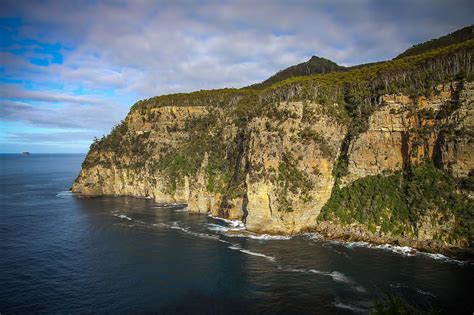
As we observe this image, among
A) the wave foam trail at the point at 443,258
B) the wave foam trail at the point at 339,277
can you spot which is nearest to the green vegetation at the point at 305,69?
the wave foam trail at the point at 443,258

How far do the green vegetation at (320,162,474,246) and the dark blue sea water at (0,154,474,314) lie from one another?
6.34m

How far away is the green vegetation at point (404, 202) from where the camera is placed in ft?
200

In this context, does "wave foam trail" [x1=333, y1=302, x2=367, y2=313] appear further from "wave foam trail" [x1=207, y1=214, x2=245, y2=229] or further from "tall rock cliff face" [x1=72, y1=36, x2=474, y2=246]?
"wave foam trail" [x1=207, y1=214, x2=245, y2=229]

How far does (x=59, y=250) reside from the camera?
65.4 m

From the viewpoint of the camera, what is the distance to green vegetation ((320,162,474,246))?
200 feet

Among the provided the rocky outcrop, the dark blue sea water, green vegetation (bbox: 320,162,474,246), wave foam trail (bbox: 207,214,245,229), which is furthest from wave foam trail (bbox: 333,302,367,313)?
wave foam trail (bbox: 207,214,245,229)

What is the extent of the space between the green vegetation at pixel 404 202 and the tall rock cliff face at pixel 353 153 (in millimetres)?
201

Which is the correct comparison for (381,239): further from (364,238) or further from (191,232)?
(191,232)

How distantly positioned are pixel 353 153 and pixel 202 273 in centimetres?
4127

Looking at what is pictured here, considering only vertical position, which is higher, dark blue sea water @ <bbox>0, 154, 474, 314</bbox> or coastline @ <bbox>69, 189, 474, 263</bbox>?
coastline @ <bbox>69, 189, 474, 263</bbox>

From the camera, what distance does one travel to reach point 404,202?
2660 inches

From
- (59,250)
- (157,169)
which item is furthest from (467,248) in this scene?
(157,169)

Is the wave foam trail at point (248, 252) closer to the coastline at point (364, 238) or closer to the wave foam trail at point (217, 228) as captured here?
the coastline at point (364, 238)

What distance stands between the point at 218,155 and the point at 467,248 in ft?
209
